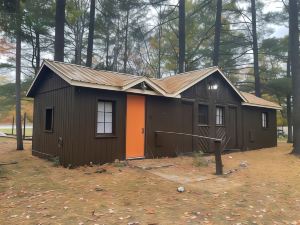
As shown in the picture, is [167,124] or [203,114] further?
[203,114]

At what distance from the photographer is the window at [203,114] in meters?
13.2

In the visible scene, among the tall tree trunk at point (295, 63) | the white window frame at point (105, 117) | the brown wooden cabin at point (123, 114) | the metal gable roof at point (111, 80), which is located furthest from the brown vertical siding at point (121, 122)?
the tall tree trunk at point (295, 63)

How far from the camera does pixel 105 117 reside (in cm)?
992

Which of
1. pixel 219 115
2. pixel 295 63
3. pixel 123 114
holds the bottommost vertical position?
pixel 123 114

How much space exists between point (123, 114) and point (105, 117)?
71 centimetres

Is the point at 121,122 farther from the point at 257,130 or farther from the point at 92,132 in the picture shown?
the point at 257,130

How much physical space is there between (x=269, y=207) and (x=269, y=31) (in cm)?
2234

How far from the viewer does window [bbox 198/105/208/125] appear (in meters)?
13.2

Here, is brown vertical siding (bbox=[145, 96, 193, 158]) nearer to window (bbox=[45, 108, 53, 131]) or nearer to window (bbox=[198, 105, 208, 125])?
window (bbox=[198, 105, 208, 125])

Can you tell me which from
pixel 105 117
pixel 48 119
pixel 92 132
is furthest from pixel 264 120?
pixel 48 119

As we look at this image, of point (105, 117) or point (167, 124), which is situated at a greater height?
point (105, 117)

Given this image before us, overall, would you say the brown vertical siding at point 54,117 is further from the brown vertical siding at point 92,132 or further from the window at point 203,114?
the window at point 203,114

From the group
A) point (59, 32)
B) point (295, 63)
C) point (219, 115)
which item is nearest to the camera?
point (295, 63)

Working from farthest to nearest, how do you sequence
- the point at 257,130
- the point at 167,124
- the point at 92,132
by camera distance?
the point at 257,130 → the point at 167,124 → the point at 92,132
